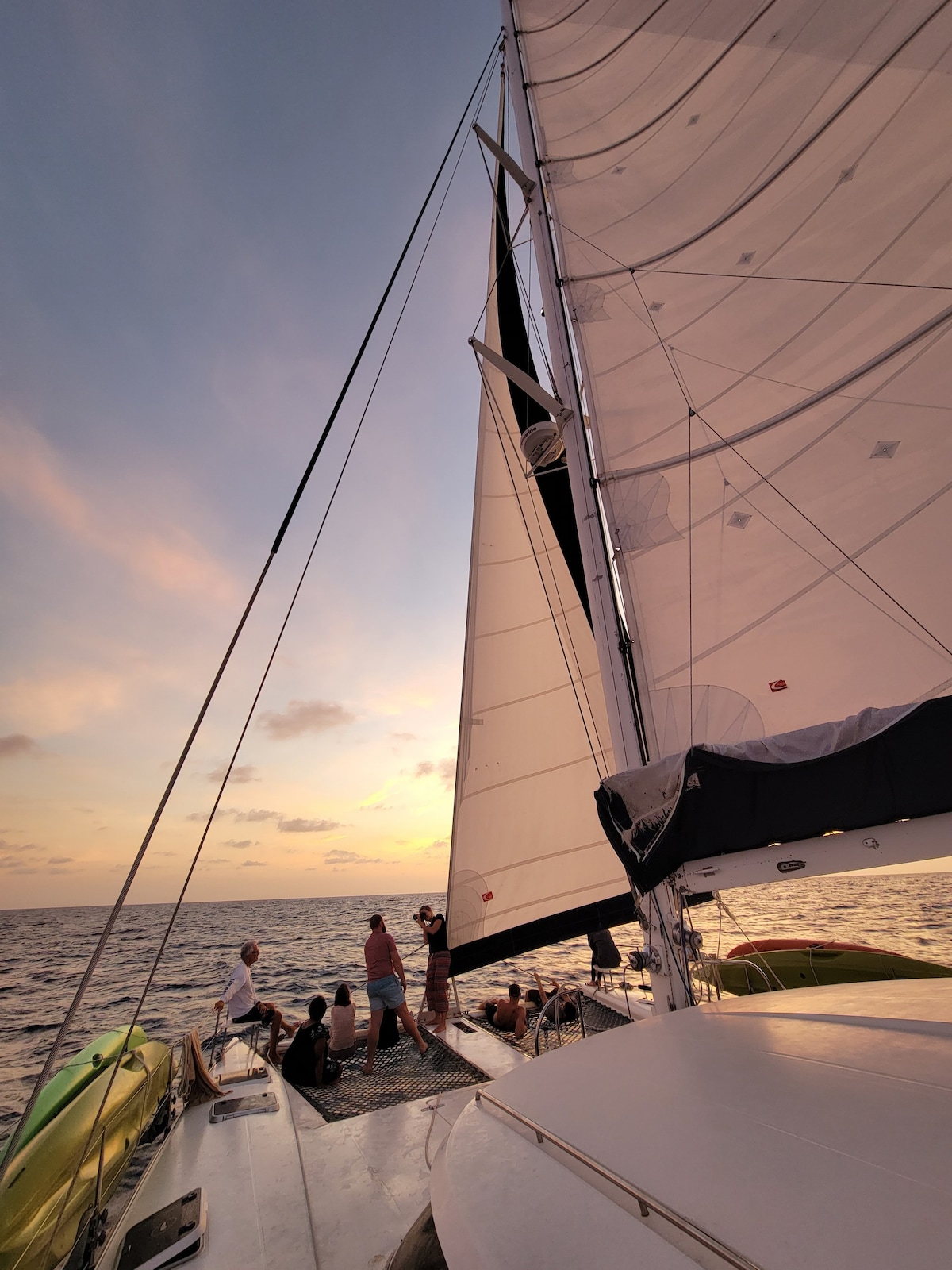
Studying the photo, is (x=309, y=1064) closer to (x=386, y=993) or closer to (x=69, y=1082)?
(x=386, y=993)

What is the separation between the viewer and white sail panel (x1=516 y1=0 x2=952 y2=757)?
11.1 ft

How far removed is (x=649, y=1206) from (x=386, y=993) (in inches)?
190

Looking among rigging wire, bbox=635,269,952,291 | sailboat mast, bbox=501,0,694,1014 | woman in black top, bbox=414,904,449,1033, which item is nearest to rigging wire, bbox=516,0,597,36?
sailboat mast, bbox=501,0,694,1014

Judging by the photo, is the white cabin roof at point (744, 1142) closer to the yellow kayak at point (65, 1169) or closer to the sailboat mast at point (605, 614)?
the sailboat mast at point (605, 614)

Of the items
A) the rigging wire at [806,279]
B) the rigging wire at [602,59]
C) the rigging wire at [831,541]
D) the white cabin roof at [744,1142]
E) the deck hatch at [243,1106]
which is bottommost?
the deck hatch at [243,1106]

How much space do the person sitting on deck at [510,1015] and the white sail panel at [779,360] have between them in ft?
12.2

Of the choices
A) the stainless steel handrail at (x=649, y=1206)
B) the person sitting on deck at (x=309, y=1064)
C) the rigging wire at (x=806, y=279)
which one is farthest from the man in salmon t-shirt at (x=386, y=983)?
the rigging wire at (x=806, y=279)

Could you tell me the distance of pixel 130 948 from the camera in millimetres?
33719

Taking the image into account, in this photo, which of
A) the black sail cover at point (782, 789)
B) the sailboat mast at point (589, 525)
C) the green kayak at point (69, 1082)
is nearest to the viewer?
the black sail cover at point (782, 789)

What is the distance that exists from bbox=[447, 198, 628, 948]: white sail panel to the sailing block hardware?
277 centimetres

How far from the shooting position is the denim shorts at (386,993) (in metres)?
5.42

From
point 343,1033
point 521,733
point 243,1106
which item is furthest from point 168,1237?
point 521,733

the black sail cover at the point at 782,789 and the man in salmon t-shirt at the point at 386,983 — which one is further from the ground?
the black sail cover at the point at 782,789

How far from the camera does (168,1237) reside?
Answer: 2701 mm
